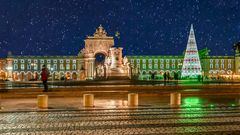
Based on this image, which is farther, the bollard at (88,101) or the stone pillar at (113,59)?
the stone pillar at (113,59)

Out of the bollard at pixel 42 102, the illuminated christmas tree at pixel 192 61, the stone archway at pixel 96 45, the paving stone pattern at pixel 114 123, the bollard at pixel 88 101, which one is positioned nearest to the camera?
the paving stone pattern at pixel 114 123

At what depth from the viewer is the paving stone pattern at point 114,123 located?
40.2ft

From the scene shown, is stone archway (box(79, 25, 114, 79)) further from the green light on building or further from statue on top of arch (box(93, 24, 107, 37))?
the green light on building

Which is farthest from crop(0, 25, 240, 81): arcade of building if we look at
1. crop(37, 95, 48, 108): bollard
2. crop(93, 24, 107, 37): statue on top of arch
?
crop(37, 95, 48, 108): bollard

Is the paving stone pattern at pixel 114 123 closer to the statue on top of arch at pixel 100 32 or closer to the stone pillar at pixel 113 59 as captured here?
the stone pillar at pixel 113 59

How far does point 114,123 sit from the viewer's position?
1432 cm

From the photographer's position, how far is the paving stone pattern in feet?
40.2

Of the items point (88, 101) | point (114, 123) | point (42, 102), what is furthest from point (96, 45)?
point (114, 123)

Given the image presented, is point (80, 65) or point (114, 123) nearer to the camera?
point (114, 123)

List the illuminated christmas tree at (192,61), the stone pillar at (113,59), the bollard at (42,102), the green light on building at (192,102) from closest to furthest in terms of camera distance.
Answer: the bollard at (42,102) → the green light on building at (192,102) → the illuminated christmas tree at (192,61) → the stone pillar at (113,59)

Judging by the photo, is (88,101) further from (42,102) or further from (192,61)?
(192,61)

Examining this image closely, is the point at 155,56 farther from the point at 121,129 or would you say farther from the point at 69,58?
the point at 121,129

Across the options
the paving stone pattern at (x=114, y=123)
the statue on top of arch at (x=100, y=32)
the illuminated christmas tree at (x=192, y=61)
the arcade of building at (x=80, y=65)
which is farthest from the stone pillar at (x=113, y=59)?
the arcade of building at (x=80, y=65)

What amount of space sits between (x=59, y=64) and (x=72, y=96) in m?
148
